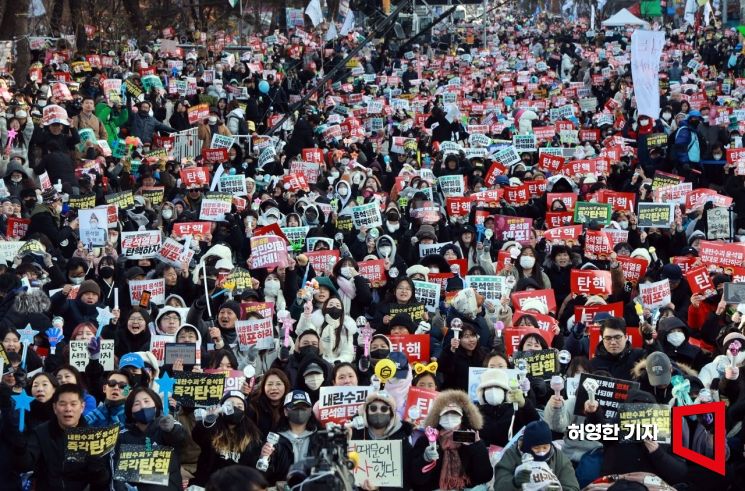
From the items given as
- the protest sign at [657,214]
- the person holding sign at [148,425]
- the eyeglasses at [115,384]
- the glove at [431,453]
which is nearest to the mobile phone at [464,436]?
the glove at [431,453]

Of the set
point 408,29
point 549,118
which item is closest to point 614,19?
point 408,29

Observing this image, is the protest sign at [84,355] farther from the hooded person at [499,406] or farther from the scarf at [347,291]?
the scarf at [347,291]

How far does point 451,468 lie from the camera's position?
24.9 ft

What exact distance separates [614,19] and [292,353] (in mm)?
37465

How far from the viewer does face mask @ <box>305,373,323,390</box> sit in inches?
351

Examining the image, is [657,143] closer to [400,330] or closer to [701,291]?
[701,291]

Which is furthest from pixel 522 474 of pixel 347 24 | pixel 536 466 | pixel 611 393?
pixel 347 24

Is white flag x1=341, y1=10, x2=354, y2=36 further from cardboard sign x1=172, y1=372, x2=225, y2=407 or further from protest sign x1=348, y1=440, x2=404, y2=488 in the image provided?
protest sign x1=348, y1=440, x2=404, y2=488

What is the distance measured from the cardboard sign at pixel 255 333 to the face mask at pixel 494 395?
2673 mm

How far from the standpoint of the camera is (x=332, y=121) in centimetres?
2292

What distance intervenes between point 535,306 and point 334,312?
1.86 metres

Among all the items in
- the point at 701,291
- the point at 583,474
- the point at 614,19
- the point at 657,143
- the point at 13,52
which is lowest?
the point at 583,474

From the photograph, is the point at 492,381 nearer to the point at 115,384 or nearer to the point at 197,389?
the point at 197,389

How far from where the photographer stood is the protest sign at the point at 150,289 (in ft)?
39.4
